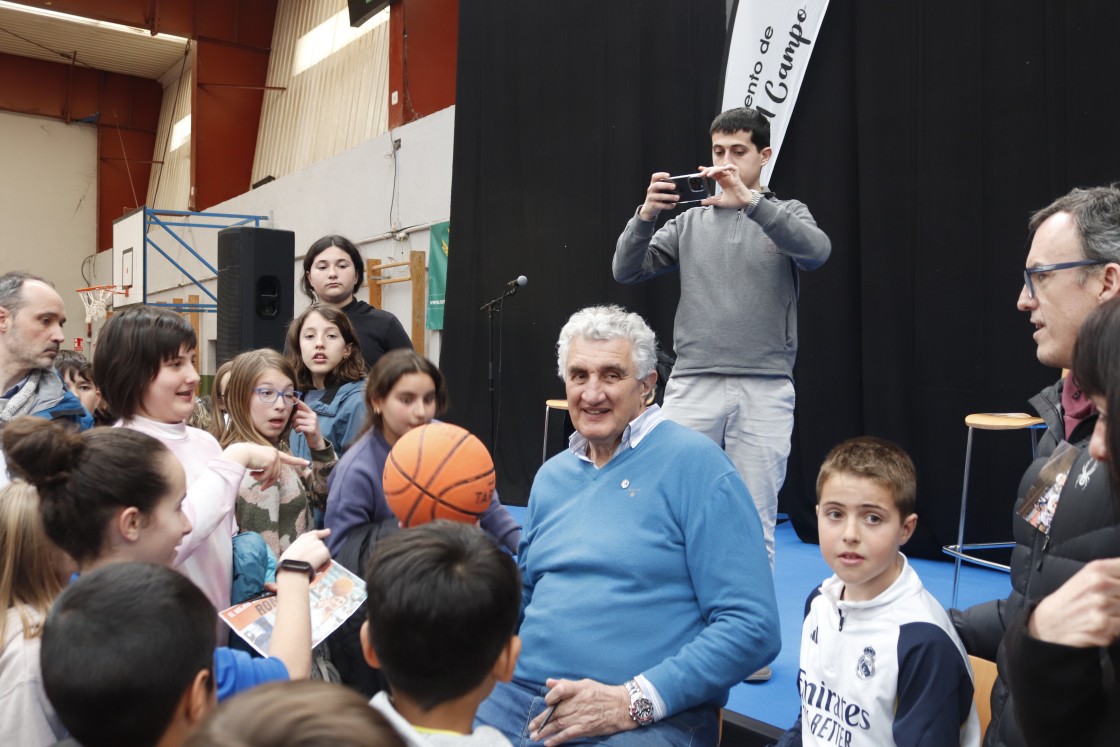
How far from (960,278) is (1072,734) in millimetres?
3721

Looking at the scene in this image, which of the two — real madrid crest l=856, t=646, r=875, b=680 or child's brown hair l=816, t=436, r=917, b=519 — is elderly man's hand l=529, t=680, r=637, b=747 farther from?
child's brown hair l=816, t=436, r=917, b=519

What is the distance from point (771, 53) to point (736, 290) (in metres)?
2.31

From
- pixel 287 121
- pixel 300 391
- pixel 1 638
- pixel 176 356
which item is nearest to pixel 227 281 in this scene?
pixel 300 391

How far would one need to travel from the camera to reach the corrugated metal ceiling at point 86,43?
1462 centimetres

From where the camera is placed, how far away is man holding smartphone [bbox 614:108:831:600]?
294 cm

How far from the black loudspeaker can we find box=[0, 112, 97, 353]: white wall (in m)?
13.6

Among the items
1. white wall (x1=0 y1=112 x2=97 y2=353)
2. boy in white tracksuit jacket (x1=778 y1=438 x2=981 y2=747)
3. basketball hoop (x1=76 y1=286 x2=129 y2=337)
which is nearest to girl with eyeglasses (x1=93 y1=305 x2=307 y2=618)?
boy in white tracksuit jacket (x1=778 y1=438 x2=981 y2=747)

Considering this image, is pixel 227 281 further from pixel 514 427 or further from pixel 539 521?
pixel 539 521

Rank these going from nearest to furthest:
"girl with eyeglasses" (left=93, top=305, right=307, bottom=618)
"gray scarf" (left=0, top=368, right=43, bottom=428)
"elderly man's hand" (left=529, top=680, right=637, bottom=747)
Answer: "elderly man's hand" (left=529, top=680, right=637, bottom=747) < "girl with eyeglasses" (left=93, top=305, right=307, bottom=618) < "gray scarf" (left=0, top=368, right=43, bottom=428)

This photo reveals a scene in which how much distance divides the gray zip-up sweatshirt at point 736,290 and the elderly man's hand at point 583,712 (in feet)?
4.83

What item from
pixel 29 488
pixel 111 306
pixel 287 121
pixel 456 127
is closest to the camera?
pixel 29 488

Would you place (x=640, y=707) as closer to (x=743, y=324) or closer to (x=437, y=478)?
(x=437, y=478)

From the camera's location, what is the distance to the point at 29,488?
1593 millimetres

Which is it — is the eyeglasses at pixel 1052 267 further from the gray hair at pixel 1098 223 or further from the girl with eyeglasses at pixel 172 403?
the girl with eyeglasses at pixel 172 403
